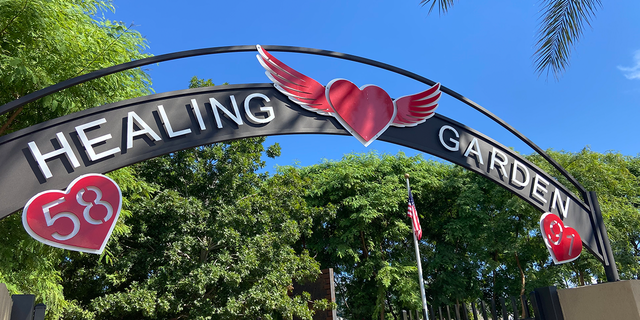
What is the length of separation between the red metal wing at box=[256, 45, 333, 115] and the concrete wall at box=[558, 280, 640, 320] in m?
2.62

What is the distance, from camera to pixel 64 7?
589 cm

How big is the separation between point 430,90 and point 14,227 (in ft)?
20.5

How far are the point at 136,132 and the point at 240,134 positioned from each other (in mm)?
736

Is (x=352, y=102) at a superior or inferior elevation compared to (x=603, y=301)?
superior

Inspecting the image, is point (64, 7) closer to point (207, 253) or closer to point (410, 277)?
point (207, 253)

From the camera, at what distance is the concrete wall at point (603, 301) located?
334 centimetres

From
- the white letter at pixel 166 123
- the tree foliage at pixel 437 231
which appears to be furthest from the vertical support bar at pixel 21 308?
the tree foliage at pixel 437 231

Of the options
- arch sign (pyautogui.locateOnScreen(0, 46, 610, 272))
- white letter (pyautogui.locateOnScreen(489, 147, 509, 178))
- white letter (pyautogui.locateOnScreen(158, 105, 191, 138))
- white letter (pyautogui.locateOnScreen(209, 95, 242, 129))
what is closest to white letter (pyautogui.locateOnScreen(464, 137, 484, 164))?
arch sign (pyautogui.locateOnScreen(0, 46, 610, 272))

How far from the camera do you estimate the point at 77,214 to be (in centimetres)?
245

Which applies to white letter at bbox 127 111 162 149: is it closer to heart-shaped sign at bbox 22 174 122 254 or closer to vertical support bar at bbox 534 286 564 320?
heart-shaped sign at bbox 22 174 122 254

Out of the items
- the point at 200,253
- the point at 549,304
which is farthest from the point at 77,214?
the point at 200,253

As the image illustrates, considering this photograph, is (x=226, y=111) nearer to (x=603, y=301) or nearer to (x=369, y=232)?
(x=603, y=301)

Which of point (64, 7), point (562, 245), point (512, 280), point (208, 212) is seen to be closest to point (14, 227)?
point (64, 7)

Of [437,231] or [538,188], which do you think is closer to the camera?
[538,188]
